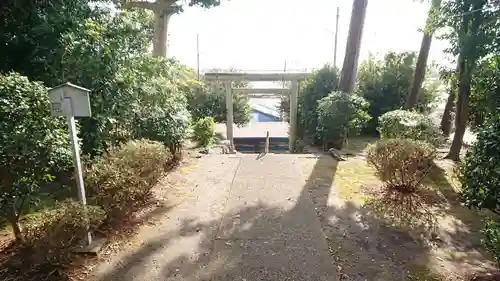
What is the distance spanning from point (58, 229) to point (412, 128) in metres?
6.91

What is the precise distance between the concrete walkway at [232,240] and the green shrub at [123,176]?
471 millimetres

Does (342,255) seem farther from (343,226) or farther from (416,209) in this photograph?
(416,209)

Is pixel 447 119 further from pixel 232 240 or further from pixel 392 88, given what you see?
pixel 232 240

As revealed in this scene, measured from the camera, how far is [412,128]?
22.2 feet

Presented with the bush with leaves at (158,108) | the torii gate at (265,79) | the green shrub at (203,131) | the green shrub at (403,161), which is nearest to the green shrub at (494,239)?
the green shrub at (403,161)

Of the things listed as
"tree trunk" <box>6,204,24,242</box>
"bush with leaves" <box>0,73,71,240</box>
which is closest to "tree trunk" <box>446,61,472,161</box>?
"bush with leaves" <box>0,73,71,240</box>

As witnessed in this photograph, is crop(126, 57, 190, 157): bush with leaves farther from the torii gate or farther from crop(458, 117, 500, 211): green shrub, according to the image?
the torii gate

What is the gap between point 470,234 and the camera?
12.4 feet

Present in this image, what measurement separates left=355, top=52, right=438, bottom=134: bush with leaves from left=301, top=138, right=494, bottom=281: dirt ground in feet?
23.3

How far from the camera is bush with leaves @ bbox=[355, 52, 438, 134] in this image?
39.8ft

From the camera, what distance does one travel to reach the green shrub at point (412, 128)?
6.65 meters

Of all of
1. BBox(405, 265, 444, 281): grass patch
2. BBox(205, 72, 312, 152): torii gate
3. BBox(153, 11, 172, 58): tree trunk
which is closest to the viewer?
BBox(405, 265, 444, 281): grass patch

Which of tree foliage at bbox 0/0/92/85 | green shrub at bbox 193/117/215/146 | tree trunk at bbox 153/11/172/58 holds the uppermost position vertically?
tree trunk at bbox 153/11/172/58

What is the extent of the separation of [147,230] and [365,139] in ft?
31.9
